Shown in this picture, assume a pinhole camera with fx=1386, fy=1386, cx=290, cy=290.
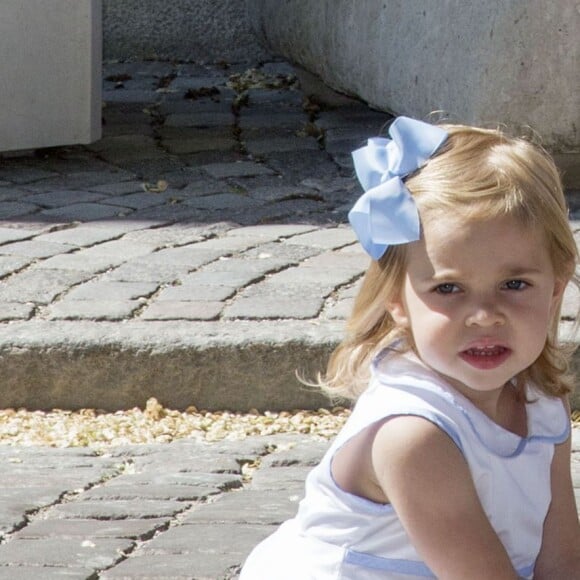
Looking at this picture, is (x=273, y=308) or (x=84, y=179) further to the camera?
(x=84, y=179)

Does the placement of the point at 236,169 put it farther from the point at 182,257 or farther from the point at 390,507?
the point at 390,507

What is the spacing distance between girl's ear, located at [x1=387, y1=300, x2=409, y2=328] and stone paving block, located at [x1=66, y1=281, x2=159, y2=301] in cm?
182

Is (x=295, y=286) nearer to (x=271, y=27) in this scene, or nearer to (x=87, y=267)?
(x=87, y=267)

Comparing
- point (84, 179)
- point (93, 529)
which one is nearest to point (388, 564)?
point (93, 529)

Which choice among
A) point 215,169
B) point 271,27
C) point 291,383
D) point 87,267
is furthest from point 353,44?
point 291,383

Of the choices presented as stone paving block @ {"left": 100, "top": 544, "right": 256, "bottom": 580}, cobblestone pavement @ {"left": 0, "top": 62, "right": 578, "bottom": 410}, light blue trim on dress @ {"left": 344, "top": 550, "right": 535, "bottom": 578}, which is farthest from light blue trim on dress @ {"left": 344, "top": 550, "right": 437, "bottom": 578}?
cobblestone pavement @ {"left": 0, "top": 62, "right": 578, "bottom": 410}

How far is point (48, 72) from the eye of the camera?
5633 mm

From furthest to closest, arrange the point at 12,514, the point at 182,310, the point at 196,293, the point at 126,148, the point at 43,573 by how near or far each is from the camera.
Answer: the point at 126,148 < the point at 196,293 < the point at 182,310 < the point at 12,514 < the point at 43,573

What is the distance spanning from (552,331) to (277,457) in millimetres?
950

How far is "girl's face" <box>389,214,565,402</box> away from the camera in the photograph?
1818mm

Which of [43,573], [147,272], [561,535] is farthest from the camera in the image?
[147,272]

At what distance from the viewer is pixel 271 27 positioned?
758 cm

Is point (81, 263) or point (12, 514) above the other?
point (12, 514)

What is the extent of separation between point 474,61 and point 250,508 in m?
2.69
